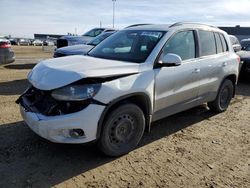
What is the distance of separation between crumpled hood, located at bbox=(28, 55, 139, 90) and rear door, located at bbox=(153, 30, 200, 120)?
608mm

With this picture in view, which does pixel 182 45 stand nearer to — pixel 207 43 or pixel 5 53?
pixel 207 43

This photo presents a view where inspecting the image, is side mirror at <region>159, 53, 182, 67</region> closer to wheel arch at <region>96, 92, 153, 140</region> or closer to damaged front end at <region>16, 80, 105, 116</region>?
wheel arch at <region>96, 92, 153, 140</region>

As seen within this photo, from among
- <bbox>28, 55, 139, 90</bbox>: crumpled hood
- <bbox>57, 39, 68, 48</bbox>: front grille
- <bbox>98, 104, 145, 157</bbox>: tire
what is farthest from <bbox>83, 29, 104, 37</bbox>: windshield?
<bbox>98, 104, 145, 157</bbox>: tire

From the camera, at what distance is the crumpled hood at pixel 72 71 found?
4.04 meters

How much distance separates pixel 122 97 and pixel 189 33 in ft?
7.04

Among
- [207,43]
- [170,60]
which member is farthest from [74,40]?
[170,60]

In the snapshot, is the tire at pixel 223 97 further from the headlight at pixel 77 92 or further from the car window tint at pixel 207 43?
the headlight at pixel 77 92

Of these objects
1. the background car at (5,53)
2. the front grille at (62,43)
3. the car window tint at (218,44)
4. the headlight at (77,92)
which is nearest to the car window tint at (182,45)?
the car window tint at (218,44)

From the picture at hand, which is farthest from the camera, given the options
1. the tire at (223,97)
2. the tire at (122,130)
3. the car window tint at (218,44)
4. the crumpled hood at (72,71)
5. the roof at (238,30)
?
the roof at (238,30)

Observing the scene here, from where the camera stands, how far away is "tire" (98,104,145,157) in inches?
166

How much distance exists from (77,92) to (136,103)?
3.37ft

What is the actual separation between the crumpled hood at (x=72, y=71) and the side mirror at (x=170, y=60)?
0.47m

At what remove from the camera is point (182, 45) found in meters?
5.40

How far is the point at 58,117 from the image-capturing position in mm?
3920
